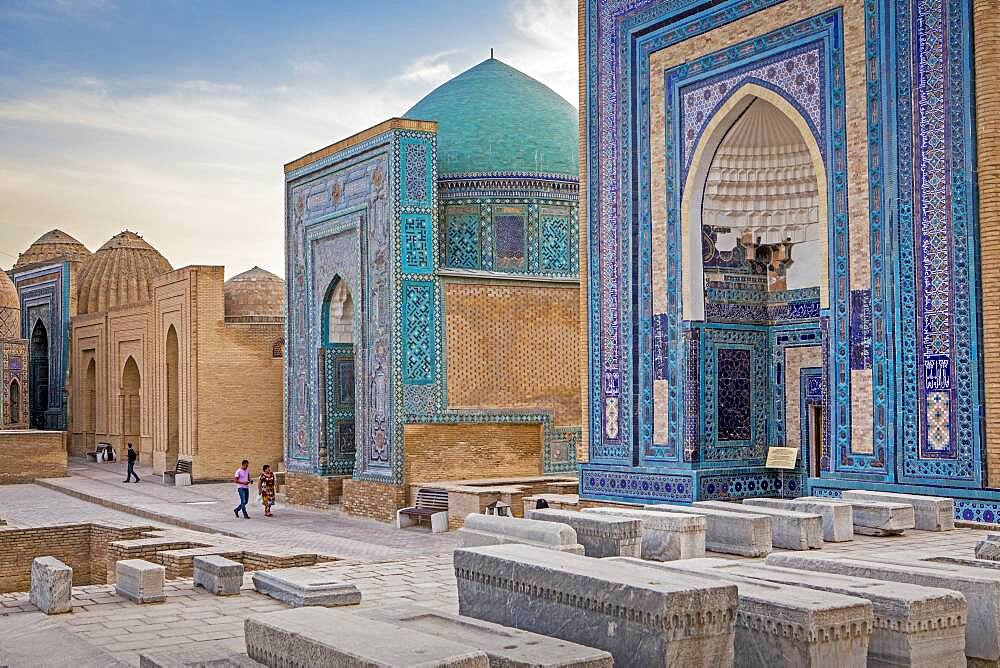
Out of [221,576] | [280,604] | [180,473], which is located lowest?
[180,473]

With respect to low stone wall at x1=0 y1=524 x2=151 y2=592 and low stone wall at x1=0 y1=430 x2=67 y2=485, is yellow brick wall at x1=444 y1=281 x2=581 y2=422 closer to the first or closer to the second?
low stone wall at x1=0 y1=524 x2=151 y2=592

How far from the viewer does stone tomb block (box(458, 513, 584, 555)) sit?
7076 millimetres

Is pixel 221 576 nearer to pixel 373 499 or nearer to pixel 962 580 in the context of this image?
pixel 962 580

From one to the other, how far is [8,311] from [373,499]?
1639 cm

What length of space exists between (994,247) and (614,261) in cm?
404

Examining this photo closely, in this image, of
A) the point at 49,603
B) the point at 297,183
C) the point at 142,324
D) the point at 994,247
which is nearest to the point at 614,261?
the point at 994,247

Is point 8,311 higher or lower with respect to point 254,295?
lower

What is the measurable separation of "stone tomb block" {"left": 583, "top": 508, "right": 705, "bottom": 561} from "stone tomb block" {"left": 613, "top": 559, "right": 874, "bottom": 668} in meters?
2.88

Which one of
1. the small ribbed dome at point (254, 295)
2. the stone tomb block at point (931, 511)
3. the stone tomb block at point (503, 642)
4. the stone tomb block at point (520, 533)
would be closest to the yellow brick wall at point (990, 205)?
the stone tomb block at point (931, 511)

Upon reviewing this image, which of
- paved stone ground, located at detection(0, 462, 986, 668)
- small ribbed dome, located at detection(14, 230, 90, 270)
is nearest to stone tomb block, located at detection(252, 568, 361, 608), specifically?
paved stone ground, located at detection(0, 462, 986, 668)

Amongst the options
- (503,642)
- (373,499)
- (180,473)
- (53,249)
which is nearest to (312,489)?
(373,499)

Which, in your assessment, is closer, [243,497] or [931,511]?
[931,511]

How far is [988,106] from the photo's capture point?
334 inches

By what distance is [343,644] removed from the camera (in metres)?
3.96
